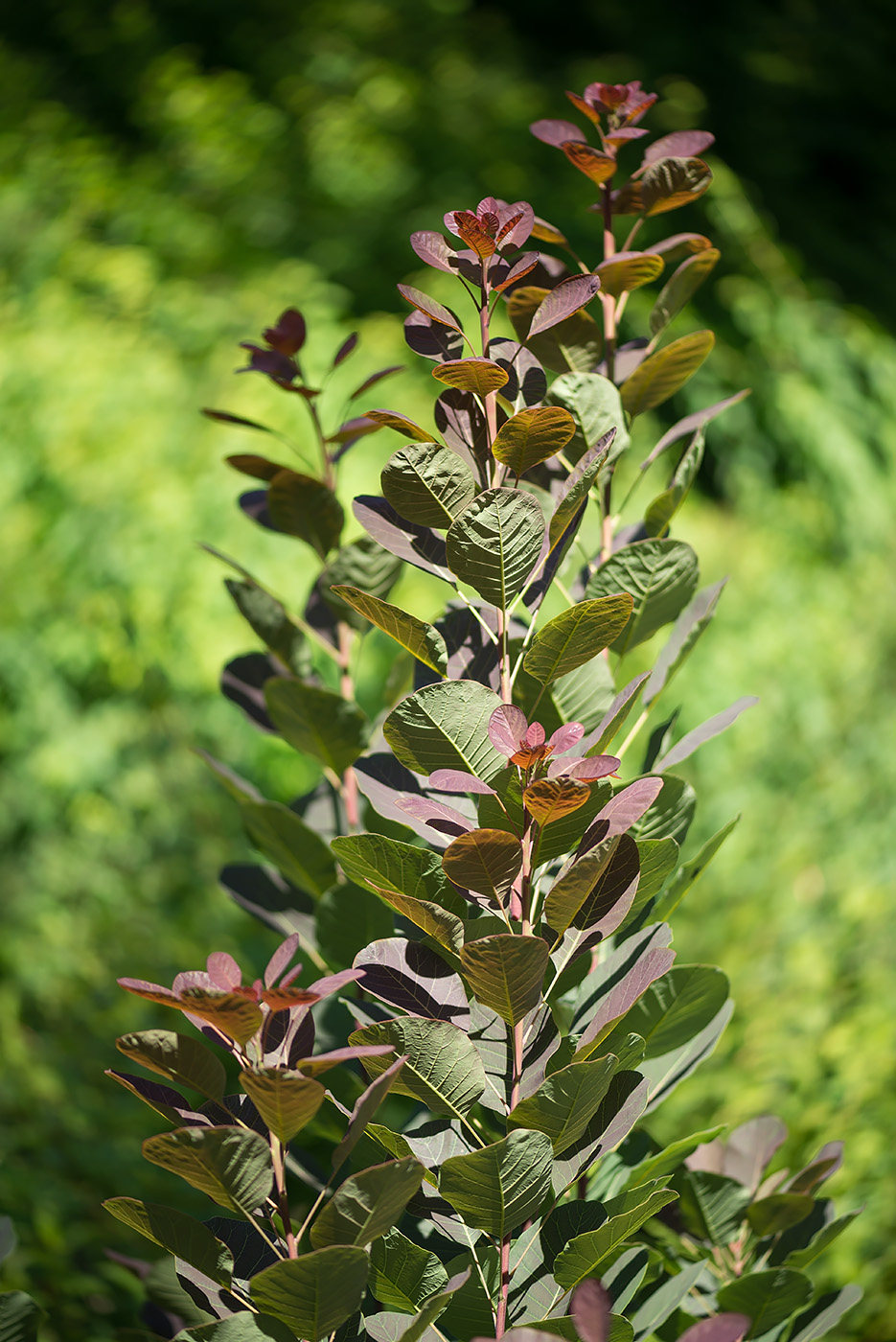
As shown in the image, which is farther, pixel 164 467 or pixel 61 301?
pixel 61 301

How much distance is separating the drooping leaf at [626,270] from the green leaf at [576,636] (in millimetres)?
283

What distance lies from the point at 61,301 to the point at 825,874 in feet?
9.14

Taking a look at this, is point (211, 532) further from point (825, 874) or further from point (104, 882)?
point (825, 874)

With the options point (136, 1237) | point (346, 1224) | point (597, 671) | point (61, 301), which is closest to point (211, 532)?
point (61, 301)

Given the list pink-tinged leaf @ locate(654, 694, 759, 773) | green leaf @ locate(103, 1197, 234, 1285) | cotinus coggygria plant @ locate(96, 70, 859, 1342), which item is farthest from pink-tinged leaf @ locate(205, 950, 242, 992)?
pink-tinged leaf @ locate(654, 694, 759, 773)

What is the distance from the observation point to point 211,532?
102 inches

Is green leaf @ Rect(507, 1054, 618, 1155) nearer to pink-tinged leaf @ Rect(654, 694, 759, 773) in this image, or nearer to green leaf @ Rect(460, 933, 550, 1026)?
green leaf @ Rect(460, 933, 550, 1026)

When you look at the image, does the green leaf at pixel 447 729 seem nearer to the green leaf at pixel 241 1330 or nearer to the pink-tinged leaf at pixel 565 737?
the pink-tinged leaf at pixel 565 737

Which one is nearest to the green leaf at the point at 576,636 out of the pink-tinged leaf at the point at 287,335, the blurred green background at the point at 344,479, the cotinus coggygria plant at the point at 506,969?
the cotinus coggygria plant at the point at 506,969

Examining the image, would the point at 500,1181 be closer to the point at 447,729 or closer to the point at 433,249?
the point at 447,729

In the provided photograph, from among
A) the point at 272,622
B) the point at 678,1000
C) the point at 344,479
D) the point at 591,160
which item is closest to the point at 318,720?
the point at 272,622

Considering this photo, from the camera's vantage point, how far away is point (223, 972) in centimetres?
59

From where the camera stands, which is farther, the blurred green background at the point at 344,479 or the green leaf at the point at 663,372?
the blurred green background at the point at 344,479

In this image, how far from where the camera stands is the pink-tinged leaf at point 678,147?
785 mm
